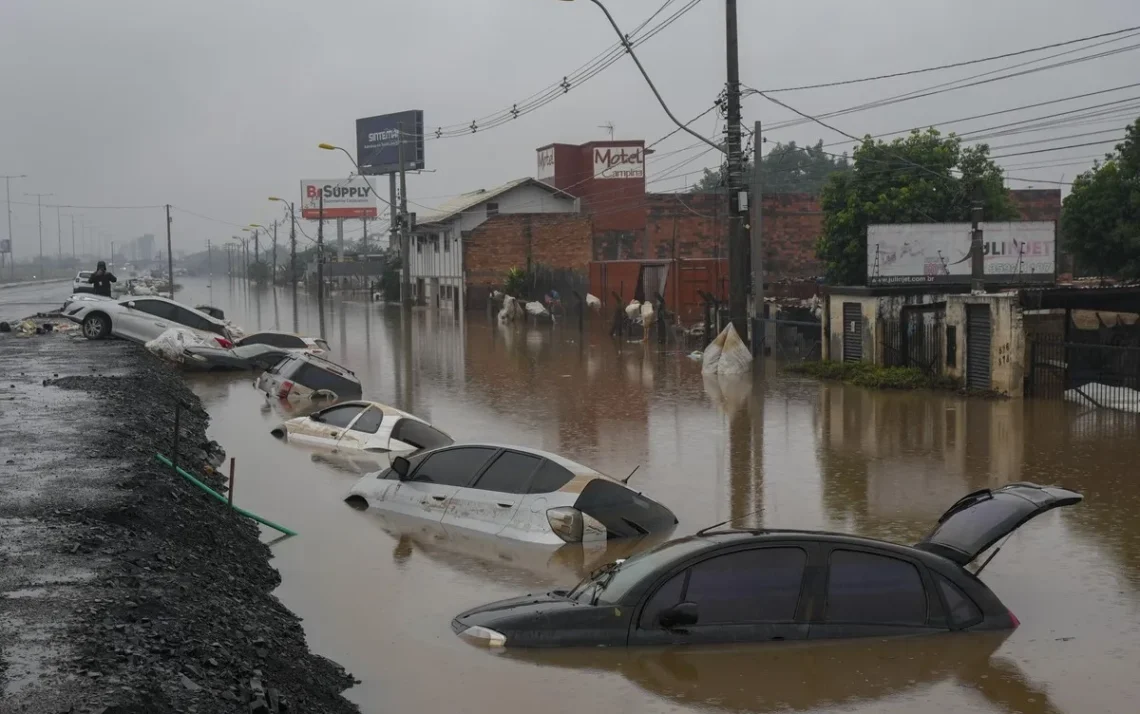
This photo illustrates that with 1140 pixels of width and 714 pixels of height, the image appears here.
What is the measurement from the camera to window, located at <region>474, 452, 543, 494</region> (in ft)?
43.5

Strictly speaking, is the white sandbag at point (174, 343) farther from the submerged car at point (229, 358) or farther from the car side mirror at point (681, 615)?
the car side mirror at point (681, 615)

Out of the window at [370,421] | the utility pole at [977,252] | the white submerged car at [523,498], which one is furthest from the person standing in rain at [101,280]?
the white submerged car at [523,498]

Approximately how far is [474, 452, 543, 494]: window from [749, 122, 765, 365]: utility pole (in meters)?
21.5

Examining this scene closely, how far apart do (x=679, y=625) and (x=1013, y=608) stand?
12.0 ft

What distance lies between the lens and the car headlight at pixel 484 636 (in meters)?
9.18

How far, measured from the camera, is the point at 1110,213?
4150cm

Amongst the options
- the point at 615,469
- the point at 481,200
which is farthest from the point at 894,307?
the point at 481,200

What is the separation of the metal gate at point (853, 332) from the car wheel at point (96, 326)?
19.9m

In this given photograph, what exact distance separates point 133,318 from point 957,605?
97.6 ft

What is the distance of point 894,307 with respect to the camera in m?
29.1

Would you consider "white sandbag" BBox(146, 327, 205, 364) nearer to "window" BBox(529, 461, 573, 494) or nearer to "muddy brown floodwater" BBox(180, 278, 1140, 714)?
"muddy brown floodwater" BBox(180, 278, 1140, 714)

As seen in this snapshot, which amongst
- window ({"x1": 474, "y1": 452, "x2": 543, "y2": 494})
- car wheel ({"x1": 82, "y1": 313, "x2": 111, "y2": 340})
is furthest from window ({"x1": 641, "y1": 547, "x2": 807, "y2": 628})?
car wheel ({"x1": 82, "y1": 313, "x2": 111, "y2": 340})

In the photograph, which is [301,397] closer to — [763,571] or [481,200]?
[763,571]

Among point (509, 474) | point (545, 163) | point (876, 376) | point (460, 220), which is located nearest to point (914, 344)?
point (876, 376)
